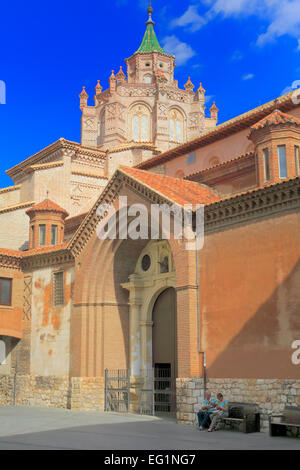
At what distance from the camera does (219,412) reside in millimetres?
13773

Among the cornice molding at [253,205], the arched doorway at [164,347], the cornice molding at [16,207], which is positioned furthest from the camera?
the cornice molding at [16,207]

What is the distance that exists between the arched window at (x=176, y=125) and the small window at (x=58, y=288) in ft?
91.5

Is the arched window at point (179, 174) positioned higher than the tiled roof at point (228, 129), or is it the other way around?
the tiled roof at point (228, 129)

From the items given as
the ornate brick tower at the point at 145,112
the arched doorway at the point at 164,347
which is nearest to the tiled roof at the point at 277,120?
the arched doorway at the point at 164,347

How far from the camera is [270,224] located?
14.9 metres

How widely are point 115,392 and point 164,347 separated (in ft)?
8.12

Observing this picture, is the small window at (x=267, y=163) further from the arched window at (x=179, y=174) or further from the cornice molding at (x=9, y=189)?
the cornice molding at (x=9, y=189)

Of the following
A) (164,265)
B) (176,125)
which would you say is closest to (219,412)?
(164,265)

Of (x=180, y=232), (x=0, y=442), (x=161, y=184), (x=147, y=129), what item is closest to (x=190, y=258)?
(x=180, y=232)

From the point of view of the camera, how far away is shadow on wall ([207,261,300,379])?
1375cm

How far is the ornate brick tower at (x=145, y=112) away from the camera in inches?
1844

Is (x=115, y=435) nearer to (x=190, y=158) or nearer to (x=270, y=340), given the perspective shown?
(x=270, y=340)
